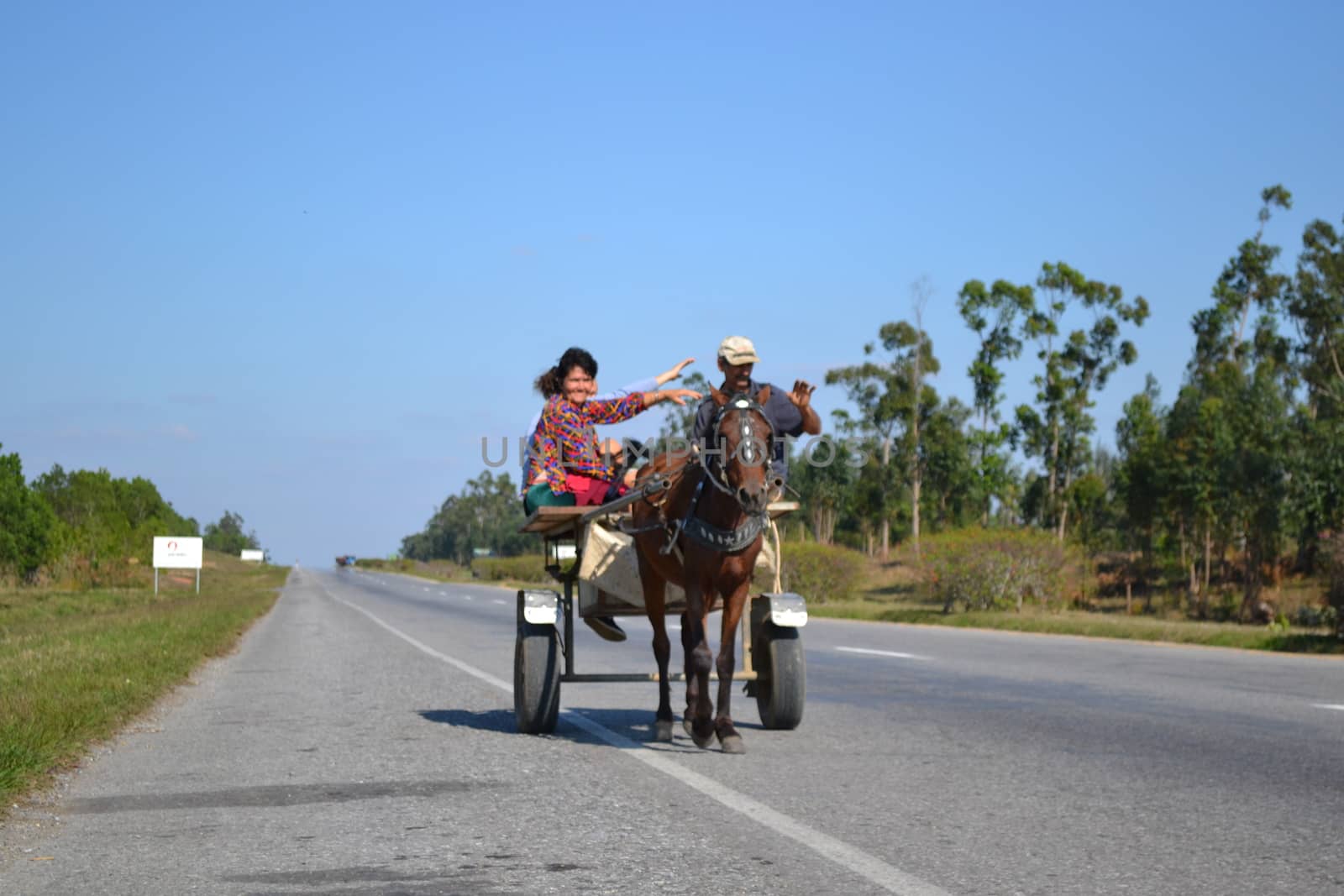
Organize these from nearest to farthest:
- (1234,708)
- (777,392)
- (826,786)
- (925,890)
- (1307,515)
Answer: (925,890)
(826,786)
(777,392)
(1234,708)
(1307,515)

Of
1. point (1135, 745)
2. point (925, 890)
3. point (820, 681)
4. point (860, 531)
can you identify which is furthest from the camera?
point (860, 531)

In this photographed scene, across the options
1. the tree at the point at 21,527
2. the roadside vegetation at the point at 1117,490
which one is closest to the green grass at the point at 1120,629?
the roadside vegetation at the point at 1117,490

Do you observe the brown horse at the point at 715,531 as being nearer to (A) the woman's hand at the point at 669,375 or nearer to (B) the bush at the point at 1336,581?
(A) the woman's hand at the point at 669,375

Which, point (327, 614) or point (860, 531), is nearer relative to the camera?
point (327, 614)

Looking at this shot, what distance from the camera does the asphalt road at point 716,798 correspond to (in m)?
5.57

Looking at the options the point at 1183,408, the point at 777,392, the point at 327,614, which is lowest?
the point at 327,614

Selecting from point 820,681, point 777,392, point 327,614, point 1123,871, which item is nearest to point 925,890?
point 1123,871

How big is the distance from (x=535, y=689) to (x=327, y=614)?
29432mm

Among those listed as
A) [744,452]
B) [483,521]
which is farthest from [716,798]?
[483,521]

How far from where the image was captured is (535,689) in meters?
10.1

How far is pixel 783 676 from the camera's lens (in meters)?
9.94

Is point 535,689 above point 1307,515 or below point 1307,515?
below

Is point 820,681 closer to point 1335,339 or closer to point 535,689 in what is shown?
point 535,689

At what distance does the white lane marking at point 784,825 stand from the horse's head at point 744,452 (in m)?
1.58
